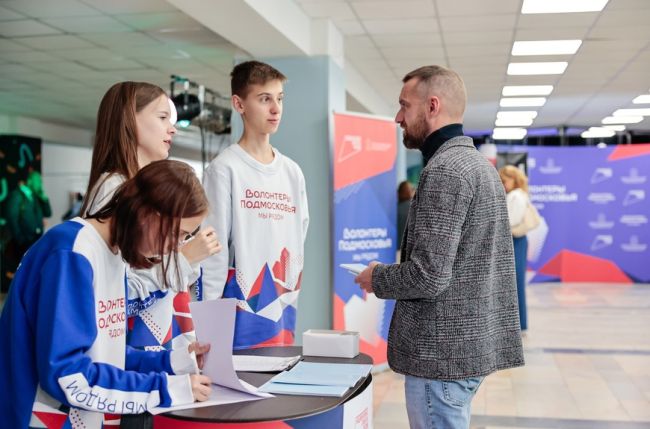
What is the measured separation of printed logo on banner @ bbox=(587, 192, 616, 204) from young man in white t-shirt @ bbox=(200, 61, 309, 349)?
37.2 ft

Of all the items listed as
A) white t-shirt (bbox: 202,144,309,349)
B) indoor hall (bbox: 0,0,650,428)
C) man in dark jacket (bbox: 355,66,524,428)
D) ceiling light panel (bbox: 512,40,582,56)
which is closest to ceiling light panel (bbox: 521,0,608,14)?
indoor hall (bbox: 0,0,650,428)

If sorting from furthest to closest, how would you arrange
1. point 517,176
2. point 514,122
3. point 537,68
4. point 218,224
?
point 514,122 → point 537,68 → point 517,176 → point 218,224

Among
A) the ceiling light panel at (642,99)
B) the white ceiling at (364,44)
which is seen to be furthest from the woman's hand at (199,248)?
the ceiling light panel at (642,99)

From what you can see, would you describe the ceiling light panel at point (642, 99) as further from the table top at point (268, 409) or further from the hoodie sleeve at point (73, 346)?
the hoodie sleeve at point (73, 346)

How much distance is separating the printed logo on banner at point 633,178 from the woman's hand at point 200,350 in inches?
507

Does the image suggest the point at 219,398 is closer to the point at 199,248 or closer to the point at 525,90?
the point at 199,248

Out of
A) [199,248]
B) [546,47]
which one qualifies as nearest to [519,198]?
[546,47]

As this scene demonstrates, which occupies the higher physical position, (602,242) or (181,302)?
(602,242)

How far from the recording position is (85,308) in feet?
4.96

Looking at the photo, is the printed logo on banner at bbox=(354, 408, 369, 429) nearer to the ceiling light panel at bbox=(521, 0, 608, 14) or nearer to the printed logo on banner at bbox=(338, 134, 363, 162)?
the printed logo on banner at bbox=(338, 134, 363, 162)

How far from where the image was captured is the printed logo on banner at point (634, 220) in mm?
13258

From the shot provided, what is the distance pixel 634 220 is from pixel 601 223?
0.57m

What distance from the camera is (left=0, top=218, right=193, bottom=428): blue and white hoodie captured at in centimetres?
148

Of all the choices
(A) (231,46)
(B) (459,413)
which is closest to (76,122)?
(A) (231,46)
